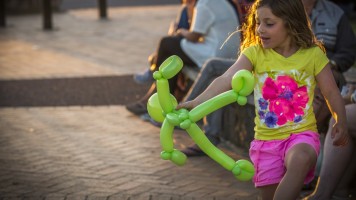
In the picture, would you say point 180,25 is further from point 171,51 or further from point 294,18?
point 294,18

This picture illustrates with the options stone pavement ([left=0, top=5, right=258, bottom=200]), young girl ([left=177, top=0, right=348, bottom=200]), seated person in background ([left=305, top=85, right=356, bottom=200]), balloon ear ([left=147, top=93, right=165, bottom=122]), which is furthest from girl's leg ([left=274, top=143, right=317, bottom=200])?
stone pavement ([left=0, top=5, right=258, bottom=200])

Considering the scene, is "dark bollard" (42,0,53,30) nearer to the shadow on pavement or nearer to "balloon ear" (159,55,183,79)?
the shadow on pavement

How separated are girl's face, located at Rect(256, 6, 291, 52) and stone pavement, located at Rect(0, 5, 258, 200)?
150 centimetres

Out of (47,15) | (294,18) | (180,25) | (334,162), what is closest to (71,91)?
(180,25)

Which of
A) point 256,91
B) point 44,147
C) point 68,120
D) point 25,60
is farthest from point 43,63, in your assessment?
point 256,91

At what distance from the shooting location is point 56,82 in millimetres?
9930

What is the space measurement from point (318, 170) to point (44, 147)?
92.7 inches

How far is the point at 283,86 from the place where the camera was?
418cm

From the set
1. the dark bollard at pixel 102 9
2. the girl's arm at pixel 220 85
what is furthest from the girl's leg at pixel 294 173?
the dark bollard at pixel 102 9

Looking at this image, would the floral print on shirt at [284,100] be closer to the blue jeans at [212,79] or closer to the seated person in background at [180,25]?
the blue jeans at [212,79]

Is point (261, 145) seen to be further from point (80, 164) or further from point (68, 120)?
point (68, 120)

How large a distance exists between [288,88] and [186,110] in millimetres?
556

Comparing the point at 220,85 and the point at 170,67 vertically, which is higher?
the point at 170,67

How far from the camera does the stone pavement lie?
554 cm
